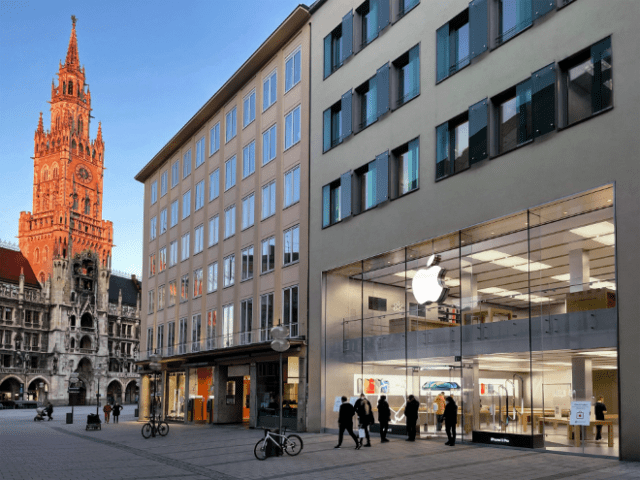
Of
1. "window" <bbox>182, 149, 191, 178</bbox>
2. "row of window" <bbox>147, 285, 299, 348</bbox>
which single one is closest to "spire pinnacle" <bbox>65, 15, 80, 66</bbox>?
"window" <bbox>182, 149, 191, 178</bbox>

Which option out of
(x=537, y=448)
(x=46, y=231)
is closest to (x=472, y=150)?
(x=537, y=448)

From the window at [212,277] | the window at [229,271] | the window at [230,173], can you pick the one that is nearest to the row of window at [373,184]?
the window at [229,271]

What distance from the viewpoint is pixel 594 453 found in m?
19.3

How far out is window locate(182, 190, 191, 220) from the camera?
4989 cm

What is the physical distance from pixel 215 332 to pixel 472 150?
2450 centimetres

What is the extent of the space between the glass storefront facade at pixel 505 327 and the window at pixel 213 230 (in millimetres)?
16742

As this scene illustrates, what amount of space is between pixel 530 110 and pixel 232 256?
2433 cm

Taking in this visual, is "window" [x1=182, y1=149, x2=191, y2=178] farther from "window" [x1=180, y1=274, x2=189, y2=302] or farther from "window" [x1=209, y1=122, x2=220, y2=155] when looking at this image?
"window" [x1=180, y1=274, x2=189, y2=302]

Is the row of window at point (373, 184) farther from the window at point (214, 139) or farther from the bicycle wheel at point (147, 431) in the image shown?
the window at point (214, 139)

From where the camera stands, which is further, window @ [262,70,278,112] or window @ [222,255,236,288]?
window @ [222,255,236,288]

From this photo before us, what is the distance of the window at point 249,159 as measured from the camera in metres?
40.5

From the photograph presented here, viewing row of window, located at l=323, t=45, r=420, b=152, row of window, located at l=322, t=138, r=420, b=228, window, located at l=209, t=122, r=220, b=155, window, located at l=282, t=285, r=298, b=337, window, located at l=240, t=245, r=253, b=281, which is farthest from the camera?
window, located at l=209, t=122, r=220, b=155

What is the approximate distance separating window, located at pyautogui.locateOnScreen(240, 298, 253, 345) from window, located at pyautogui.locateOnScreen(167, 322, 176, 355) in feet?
38.4

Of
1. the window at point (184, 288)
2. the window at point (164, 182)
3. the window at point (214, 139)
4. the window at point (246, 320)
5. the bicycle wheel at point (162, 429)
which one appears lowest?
the bicycle wheel at point (162, 429)
